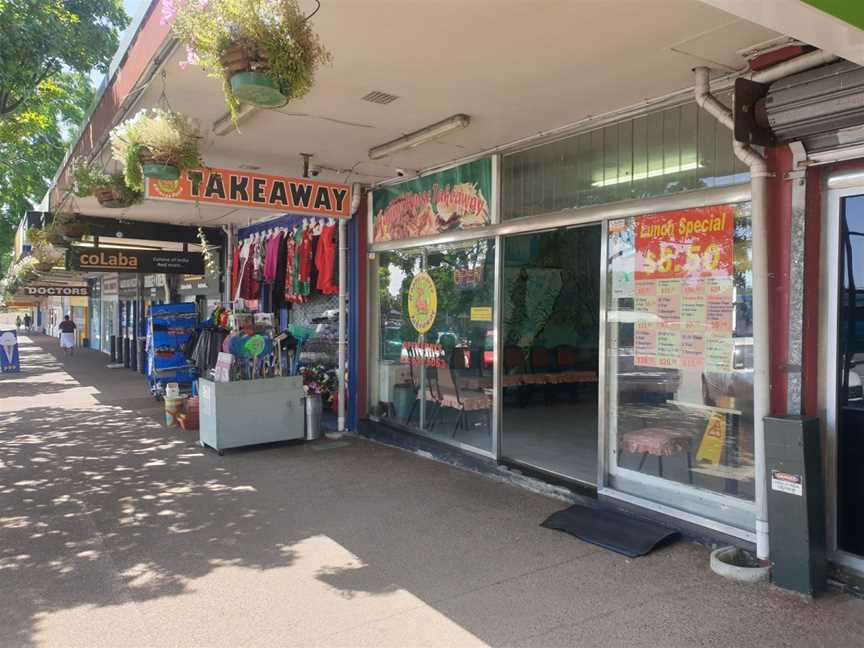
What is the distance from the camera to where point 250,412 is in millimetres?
7352

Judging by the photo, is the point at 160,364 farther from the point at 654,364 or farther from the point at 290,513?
the point at 654,364

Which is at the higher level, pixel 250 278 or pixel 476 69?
pixel 476 69

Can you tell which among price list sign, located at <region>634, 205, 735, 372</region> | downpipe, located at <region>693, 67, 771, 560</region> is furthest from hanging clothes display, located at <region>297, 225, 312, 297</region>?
downpipe, located at <region>693, 67, 771, 560</region>

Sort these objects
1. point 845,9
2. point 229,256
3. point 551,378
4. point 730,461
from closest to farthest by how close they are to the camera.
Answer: point 845,9
point 730,461
point 551,378
point 229,256

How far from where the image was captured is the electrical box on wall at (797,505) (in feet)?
11.8

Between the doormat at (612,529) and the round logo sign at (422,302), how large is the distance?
9.79 feet

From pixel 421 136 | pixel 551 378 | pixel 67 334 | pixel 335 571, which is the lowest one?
pixel 335 571

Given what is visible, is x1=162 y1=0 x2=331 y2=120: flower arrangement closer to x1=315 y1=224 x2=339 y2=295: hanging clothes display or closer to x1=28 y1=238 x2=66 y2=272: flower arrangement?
x1=315 y1=224 x2=339 y2=295: hanging clothes display

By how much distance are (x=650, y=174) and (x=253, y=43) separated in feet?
10.0

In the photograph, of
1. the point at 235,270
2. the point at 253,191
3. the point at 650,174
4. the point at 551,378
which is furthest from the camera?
the point at 235,270

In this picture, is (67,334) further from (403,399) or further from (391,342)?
(403,399)

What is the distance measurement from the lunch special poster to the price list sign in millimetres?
1934

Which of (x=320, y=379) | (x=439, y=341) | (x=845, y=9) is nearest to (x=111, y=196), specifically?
(x=320, y=379)

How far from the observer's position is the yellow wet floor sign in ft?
14.8
